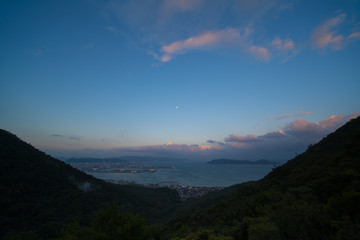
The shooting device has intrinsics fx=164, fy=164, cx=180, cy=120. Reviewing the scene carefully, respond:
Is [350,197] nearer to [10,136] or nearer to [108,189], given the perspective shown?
[108,189]

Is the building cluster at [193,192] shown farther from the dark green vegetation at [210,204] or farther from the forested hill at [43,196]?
the forested hill at [43,196]

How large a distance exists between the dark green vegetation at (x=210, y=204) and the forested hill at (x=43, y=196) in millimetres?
152

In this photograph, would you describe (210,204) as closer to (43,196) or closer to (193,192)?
(43,196)

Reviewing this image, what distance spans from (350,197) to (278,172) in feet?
72.8

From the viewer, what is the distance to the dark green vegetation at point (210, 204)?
7836mm

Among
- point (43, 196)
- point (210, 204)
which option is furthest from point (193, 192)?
point (43, 196)

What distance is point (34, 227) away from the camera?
28125 millimetres

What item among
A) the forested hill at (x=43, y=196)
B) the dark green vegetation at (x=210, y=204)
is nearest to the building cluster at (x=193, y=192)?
the dark green vegetation at (x=210, y=204)

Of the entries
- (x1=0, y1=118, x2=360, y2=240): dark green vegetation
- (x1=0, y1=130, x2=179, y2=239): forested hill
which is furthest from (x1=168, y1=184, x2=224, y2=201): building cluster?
(x1=0, y1=130, x2=179, y2=239): forested hill

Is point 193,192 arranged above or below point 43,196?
below

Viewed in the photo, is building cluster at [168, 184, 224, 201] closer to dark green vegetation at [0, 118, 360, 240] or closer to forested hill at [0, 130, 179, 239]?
dark green vegetation at [0, 118, 360, 240]

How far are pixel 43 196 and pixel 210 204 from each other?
38.6m

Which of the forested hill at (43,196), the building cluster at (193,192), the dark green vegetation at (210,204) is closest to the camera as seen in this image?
the dark green vegetation at (210,204)

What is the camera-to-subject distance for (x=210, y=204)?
1489 inches
